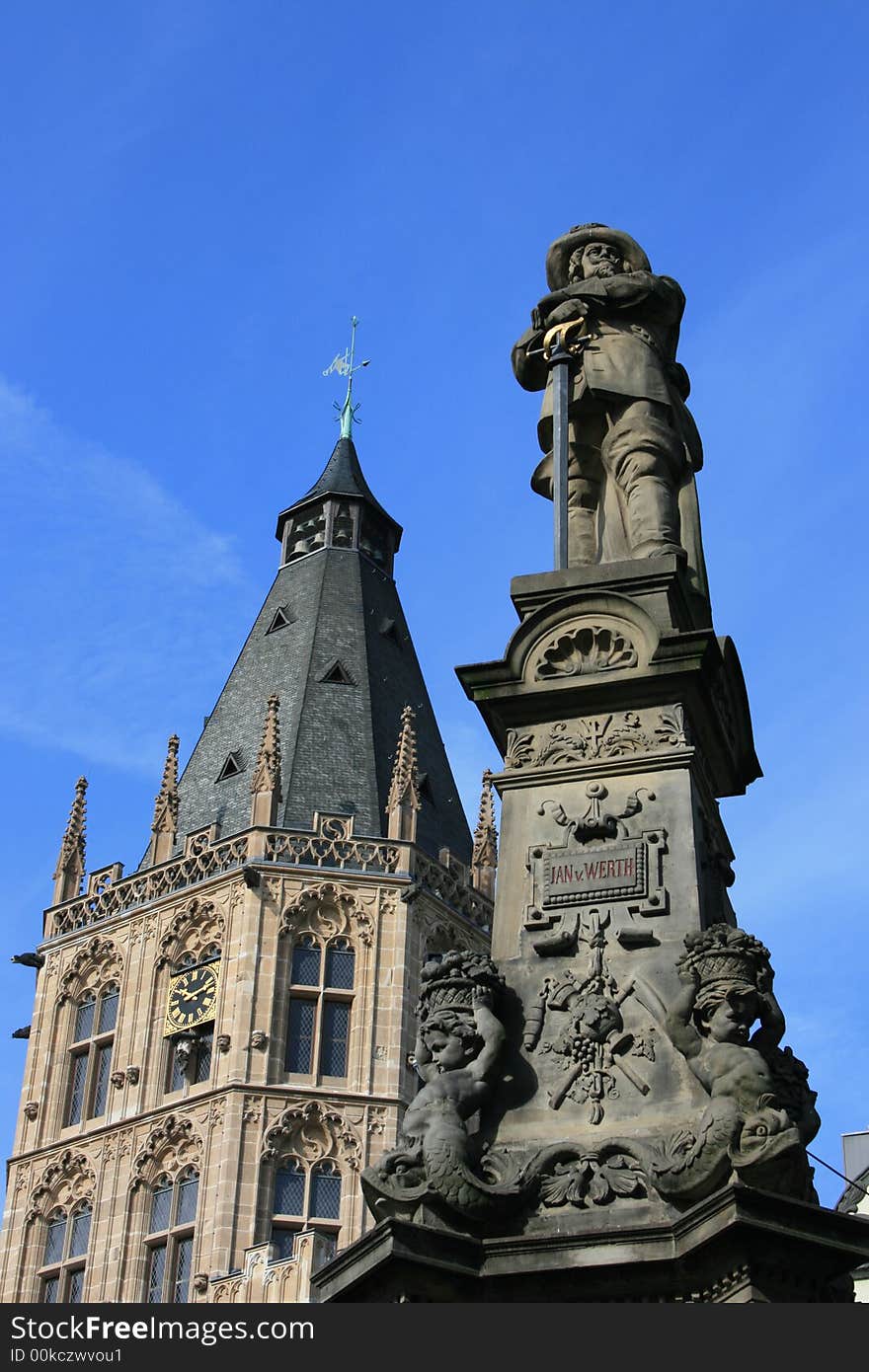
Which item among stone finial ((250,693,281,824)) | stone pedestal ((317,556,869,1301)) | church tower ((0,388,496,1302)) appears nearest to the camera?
stone pedestal ((317,556,869,1301))

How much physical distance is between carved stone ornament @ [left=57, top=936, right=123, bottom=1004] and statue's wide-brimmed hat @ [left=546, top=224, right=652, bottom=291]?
3899cm

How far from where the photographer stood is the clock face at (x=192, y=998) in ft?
151

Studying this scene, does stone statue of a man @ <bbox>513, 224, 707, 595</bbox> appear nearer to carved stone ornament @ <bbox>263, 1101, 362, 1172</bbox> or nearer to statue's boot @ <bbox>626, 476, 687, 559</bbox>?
statue's boot @ <bbox>626, 476, 687, 559</bbox>

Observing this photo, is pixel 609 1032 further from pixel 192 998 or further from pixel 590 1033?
pixel 192 998

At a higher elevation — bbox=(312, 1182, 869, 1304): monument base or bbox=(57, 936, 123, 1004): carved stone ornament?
bbox=(57, 936, 123, 1004): carved stone ornament

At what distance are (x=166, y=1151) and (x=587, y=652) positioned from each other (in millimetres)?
37216

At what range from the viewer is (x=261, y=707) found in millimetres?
53625

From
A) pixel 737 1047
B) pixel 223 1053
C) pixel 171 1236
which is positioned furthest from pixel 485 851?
pixel 737 1047

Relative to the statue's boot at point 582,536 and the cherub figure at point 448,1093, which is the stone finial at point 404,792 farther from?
the cherub figure at point 448,1093

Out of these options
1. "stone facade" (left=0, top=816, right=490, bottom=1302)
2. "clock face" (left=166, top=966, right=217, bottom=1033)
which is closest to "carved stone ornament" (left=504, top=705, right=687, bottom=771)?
"stone facade" (left=0, top=816, right=490, bottom=1302)

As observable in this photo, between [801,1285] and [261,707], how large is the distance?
4677 centimetres

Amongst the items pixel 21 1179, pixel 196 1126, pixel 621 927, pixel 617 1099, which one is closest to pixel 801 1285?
pixel 617 1099

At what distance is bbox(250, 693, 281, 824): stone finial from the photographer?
48562mm

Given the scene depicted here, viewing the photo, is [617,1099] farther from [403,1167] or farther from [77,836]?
[77,836]
